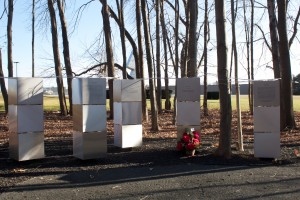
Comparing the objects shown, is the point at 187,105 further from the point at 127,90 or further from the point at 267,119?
the point at 267,119

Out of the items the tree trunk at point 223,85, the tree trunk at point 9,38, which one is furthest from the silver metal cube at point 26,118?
the tree trunk at point 9,38

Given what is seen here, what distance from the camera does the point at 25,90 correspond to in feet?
32.2

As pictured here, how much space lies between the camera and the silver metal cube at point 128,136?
38.6ft

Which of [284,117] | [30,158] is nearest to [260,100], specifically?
[30,158]

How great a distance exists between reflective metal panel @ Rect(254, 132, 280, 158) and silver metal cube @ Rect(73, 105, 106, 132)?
3920mm

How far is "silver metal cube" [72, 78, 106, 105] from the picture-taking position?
10.1 m

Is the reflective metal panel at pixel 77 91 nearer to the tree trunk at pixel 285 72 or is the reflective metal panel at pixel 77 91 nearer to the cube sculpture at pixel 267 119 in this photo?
the cube sculpture at pixel 267 119

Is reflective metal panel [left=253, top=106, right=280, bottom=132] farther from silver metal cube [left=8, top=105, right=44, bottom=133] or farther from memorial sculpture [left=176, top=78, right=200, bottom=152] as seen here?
silver metal cube [left=8, top=105, right=44, bottom=133]

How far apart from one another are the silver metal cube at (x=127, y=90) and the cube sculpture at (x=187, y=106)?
116 centimetres

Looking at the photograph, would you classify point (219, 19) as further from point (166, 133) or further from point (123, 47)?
point (123, 47)

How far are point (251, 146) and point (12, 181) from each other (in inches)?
288

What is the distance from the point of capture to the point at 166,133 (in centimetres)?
1650

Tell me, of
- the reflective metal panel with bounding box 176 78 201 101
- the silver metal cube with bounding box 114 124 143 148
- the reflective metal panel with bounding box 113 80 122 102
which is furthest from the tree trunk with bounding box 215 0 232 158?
the reflective metal panel with bounding box 113 80 122 102

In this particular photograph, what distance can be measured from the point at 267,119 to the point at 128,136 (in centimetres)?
384
